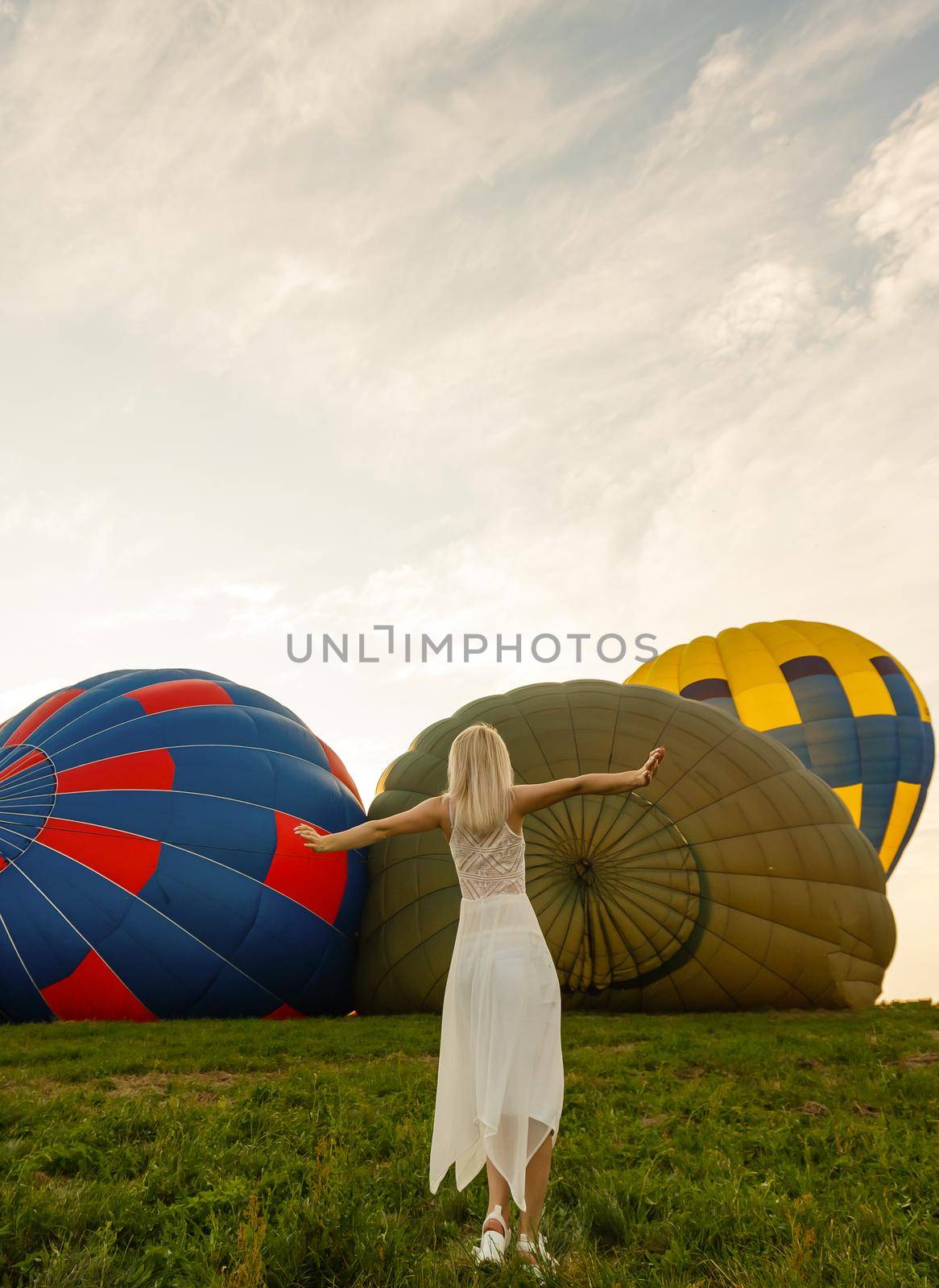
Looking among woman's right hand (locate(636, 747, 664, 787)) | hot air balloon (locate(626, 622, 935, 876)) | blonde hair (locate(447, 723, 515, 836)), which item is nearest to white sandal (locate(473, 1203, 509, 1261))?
blonde hair (locate(447, 723, 515, 836))

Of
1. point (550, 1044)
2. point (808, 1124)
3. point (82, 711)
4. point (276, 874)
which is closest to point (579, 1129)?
point (808, 1124)

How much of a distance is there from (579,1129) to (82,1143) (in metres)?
2.03

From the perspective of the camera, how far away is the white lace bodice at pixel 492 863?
9.60 feet

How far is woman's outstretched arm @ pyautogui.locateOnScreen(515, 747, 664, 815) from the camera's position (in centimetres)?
290

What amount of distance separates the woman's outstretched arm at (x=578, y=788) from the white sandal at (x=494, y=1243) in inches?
44.9

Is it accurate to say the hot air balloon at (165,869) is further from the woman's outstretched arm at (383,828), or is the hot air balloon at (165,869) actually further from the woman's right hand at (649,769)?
the woman's right hand at (649,769)

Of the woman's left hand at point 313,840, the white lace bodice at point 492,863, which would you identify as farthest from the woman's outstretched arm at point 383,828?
the white lace bodice at point 492,863

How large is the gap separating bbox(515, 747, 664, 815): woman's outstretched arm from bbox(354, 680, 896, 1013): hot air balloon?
5.23 metres

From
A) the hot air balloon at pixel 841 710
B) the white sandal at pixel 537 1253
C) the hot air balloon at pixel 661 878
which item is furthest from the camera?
the hot air balloon at pixel 841 710

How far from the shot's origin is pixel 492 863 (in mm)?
2945

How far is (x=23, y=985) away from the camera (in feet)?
25.8

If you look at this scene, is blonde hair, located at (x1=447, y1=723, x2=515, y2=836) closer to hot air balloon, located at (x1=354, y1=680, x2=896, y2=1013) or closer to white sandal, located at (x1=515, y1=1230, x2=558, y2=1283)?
white sandal, located at (x1=515, y1=1230, x2=558, y2=1283)

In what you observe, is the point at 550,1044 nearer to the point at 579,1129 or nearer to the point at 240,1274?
the point at 240,1274

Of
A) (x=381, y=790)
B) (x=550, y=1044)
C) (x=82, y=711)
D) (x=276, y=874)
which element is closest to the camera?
(x=550, y=1044)
